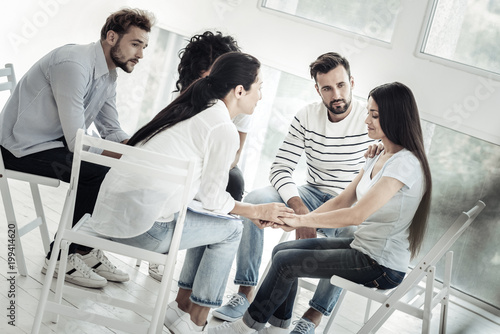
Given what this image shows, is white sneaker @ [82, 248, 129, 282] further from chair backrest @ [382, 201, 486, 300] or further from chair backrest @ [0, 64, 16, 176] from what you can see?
chair backrest @ [382, 201, 486, 300]

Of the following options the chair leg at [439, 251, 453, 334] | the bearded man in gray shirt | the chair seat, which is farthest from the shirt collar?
Result: the chair leg at [439, 251, 453, 334]

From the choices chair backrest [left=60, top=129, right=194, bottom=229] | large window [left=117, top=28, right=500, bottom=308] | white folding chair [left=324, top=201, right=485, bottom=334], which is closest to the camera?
chair backrest [left=60, top=129, right=194, bottom=229]

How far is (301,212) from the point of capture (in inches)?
111

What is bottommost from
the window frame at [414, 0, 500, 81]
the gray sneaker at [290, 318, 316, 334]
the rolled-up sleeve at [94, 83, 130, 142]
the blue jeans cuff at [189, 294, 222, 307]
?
the gray sneaker at [290, 318, 316, 334]

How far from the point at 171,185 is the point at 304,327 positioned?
943mm

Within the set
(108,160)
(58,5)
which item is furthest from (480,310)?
(58,5)

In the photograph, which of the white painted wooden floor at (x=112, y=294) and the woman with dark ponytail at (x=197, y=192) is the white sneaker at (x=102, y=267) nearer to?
the white painted wooden floor at (x=112, y=294)

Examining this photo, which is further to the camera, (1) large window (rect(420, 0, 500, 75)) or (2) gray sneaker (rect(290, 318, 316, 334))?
(1) large window (rect(420, 0, 500, 75))

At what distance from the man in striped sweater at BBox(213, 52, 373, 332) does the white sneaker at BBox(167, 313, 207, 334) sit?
0.50 meters

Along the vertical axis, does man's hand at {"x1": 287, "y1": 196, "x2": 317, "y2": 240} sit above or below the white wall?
below

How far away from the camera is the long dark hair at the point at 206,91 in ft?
7.38

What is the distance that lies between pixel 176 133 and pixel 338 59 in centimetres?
113

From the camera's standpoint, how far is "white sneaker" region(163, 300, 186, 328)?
7.92 ft

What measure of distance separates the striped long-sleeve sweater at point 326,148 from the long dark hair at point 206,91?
0.72m
